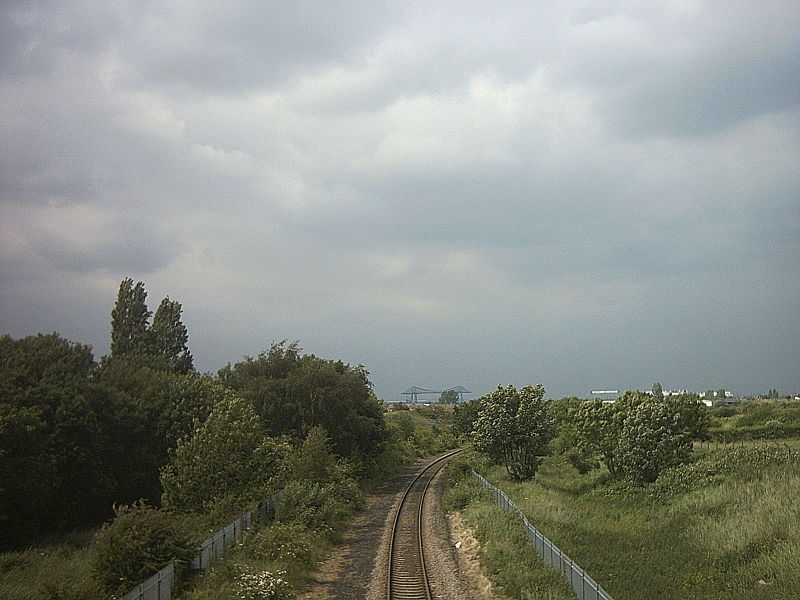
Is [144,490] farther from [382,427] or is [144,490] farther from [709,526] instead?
[709,526]

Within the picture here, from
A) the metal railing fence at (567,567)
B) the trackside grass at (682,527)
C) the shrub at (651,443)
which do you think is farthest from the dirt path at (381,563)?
the shrub at (651,443)

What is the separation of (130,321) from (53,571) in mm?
47501

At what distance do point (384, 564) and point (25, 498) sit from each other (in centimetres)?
2236

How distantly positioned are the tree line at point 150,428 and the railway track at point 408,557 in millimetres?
6956

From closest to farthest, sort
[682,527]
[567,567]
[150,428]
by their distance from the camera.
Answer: [567,567]
[682,527]
[150,428]

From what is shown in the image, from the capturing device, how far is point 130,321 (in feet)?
227

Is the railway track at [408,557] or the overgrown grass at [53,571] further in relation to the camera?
the railway track at [408,557]

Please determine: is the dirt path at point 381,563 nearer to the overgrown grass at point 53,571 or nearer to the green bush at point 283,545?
the green bush at point 283,545

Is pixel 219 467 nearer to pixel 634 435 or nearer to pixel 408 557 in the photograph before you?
pixel 408 557

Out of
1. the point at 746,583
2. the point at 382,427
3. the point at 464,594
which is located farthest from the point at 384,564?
the point at 382,427

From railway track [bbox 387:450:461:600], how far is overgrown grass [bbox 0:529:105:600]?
885 cm

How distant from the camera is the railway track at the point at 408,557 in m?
20.3

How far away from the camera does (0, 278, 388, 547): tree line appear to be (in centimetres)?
2948

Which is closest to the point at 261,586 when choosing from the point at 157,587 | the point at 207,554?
the point at 157,587
